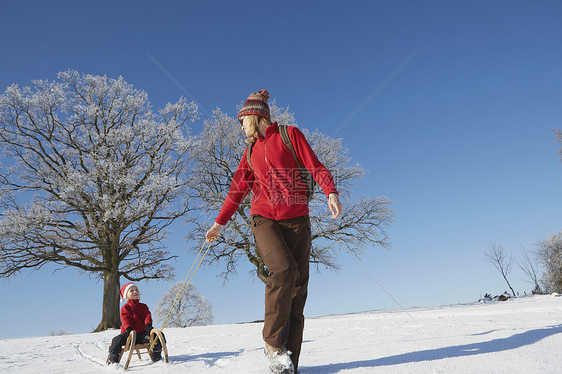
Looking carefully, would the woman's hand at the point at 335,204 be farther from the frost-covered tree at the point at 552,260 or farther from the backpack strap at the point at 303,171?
the frost-covered tree at the point at 552,260

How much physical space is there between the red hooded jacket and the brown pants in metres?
0.09

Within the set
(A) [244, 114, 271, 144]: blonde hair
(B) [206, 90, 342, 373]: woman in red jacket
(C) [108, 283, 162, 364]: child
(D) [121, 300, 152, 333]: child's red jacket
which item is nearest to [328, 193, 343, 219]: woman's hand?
(B) [206, 90, 342, 373]: woman in red jacket

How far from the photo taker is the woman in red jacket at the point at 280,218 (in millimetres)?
2576

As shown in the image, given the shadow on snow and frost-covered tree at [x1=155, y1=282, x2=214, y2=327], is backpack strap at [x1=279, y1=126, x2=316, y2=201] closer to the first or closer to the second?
the shadow on snow

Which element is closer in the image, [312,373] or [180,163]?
[312,373]

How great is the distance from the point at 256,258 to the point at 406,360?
1318cm

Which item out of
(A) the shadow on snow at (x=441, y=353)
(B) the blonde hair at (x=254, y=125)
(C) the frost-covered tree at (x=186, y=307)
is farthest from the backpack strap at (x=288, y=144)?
(C) the frost-covered tree at (x=186, y=307)

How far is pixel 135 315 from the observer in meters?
4.78

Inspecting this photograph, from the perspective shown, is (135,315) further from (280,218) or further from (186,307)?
(186,307)

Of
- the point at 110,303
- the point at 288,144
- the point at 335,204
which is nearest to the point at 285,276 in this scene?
the point at 335,204

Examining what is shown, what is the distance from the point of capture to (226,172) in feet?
52.7

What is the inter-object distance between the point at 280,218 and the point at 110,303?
12306mm

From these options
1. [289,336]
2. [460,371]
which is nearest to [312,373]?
[289,336]

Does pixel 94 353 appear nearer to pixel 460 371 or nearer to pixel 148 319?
pixel 148 319
